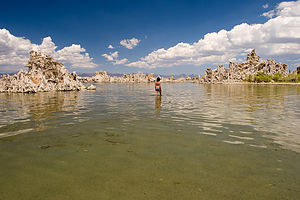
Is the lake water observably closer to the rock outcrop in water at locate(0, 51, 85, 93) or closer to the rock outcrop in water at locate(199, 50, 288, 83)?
the rock outcrop in water at locate(0, 51, 85, 93)

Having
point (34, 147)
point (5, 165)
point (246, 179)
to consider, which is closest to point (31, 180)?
point (5, 165)

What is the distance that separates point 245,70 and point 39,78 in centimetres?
18071

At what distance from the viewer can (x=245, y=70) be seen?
17462 cm

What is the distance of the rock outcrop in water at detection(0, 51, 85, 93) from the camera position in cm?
4075

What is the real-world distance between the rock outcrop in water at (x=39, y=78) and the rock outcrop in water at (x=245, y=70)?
489 ft

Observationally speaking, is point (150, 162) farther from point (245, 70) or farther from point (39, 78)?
point (245, 70)

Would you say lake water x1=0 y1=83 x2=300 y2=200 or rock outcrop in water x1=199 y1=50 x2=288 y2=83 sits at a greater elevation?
rock outcrop in water x1=199 y1=50 x2=288 y2=83

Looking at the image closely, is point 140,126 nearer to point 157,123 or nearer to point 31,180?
point 157,123

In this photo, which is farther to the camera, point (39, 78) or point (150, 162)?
point (39, 78)

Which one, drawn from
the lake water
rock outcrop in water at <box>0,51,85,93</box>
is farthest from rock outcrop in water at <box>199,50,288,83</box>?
the lake water

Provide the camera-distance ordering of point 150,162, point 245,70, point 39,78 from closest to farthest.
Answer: point 150,162
point 39,78
point 245,70

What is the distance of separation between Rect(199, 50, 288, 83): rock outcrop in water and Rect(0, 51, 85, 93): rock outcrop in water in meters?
149

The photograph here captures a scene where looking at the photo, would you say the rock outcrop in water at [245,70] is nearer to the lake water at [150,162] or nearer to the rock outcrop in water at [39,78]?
the rock outcrop in water at [39,78]

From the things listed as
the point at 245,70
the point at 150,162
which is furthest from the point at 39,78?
the point at 245,70
